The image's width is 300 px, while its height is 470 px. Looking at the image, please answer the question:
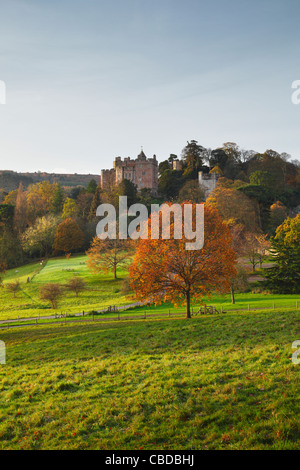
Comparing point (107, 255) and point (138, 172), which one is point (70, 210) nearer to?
point (138, 172)

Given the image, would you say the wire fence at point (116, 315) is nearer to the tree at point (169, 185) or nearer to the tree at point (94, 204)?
the tree at point (94, 204)

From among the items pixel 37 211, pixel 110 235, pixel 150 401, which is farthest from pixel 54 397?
pixel 37 211

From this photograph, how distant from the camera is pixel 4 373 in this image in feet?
43.1

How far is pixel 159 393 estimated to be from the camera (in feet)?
29.6

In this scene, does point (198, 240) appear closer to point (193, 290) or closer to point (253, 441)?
point (193, 290)

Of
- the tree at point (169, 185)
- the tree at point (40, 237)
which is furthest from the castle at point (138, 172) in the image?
the tree at point (40, 237)

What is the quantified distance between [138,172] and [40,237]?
130ft

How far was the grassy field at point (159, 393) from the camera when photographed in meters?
6.75

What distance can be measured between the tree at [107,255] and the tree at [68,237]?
57.1 ft

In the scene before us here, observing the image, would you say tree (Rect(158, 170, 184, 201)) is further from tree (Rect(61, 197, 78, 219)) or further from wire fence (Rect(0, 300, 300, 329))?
wire fence (Rect(0, 300, 300, 329))

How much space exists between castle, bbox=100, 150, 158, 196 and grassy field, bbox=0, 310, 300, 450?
8331 centimetres

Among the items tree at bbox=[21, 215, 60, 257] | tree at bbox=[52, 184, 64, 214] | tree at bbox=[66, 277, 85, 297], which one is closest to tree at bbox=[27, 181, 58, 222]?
tree at bbox=[52, 184, 64, 214]

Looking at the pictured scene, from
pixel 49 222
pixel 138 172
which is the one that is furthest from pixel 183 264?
pixel 138 172

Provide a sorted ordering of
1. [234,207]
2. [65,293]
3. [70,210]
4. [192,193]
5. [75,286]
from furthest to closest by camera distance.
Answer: [70,210]
[192,193]
[234,207]
[65,293]
[75,286]
